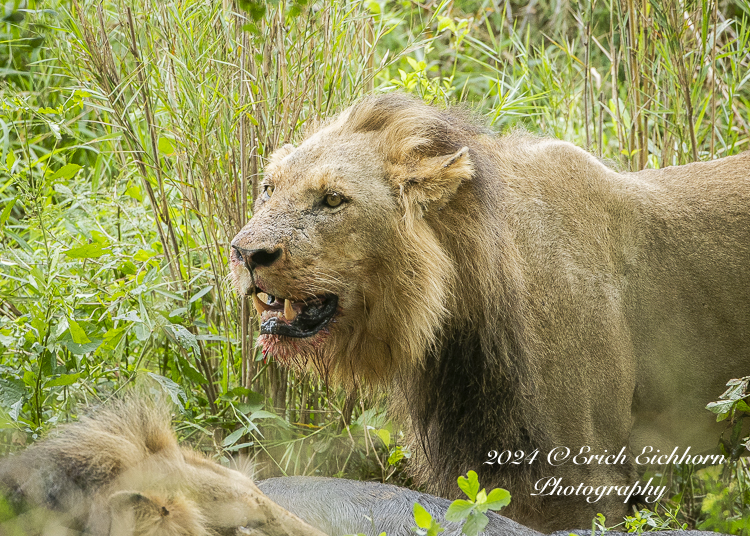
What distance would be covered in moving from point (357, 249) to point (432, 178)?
0.34 meters

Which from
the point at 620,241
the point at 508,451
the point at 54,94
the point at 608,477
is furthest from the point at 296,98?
the point at 54,94

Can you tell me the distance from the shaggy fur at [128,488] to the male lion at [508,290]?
579 millimetres

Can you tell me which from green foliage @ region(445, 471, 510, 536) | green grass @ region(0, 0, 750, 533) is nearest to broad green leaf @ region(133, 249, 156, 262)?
green grass @ region(0, 0, 750, 533)

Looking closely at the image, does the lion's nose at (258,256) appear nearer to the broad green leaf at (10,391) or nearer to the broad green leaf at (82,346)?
the broad green leaf at (82,346)

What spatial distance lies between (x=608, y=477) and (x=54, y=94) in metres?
4.22

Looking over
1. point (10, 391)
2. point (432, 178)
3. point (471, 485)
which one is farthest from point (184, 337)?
point (471, 485)

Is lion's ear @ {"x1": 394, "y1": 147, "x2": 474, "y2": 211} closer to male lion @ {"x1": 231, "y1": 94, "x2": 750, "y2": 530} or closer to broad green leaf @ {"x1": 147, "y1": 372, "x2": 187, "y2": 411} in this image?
male lion @ {"x1": 231, "y1": 94, "x2": 750, "y2": 530}

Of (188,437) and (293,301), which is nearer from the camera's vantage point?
(293,301)

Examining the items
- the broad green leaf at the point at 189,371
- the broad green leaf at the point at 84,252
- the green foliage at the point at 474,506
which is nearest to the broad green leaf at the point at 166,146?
the broad green leaf at the point at 84,252

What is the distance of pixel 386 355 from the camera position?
294 centimetres

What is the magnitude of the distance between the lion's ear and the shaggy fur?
41.2 inches

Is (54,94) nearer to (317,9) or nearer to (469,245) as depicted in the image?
(317,9)

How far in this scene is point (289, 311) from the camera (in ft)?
8.99

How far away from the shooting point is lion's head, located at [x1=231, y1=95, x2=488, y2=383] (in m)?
2.66
